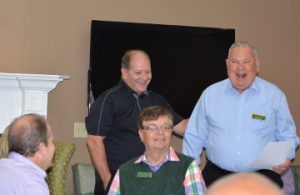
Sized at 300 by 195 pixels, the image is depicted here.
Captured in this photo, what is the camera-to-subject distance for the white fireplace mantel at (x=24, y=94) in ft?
15.9

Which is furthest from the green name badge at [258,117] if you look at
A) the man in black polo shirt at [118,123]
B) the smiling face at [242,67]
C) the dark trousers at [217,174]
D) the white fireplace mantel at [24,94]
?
the white fireplace mantel at [24,94]

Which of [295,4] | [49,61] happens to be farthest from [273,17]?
[49,61]

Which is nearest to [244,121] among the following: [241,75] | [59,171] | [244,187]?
[241,75]

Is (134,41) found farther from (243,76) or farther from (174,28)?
(243,76)

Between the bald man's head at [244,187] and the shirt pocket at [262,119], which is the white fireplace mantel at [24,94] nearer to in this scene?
the shirt pocket at [262,119]

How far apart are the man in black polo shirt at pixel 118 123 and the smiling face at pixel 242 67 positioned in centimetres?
56

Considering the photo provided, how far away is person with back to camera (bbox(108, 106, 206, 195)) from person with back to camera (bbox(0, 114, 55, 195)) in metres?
0.57

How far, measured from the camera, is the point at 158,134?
2912 millimetres

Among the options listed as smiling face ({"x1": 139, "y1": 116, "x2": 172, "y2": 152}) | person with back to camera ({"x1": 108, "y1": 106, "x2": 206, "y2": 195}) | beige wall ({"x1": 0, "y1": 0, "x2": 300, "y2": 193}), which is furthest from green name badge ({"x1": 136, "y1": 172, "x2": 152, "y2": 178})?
beige wall ({"x1": 0, "y1": 0, "x2": 300, "y2": 193})

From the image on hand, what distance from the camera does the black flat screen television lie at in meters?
5.02

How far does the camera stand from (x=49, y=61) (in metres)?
5.06

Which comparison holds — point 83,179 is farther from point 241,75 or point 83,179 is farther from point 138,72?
point 241,75

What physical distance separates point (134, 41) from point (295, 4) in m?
1.85

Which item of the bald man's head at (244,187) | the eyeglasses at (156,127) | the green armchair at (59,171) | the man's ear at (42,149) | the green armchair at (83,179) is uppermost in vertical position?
the bald man's head at (244,187)
